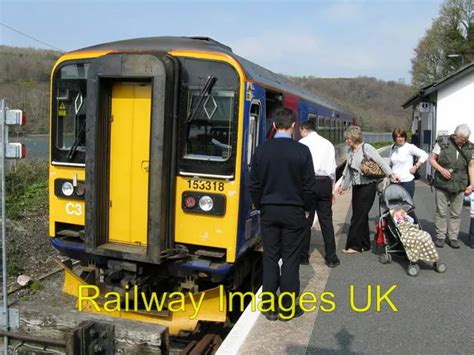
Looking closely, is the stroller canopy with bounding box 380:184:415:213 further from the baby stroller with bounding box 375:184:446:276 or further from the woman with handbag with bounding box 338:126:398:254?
the woman with handbag with bounding box 338:126:398:254

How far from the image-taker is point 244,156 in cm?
504

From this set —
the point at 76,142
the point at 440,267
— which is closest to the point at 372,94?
the point at 440,267

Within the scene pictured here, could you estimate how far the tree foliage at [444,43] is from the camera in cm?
4229

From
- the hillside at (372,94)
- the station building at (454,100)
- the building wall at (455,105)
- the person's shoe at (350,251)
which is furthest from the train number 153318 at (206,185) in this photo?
the hillside at (372,94)

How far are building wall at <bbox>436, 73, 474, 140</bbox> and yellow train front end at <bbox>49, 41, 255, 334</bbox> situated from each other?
13341mm

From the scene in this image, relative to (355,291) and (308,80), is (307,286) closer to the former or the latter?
(355,291)

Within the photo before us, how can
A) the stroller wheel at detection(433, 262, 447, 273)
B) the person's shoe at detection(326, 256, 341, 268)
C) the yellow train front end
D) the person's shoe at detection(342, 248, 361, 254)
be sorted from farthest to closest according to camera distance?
the person's shoe at detection(342, 248, 361, 254), the person's shoe at detection(326, 256, 341, 268), the stroller wheel at detection(433, 262, 447, 273), the yellow train front end

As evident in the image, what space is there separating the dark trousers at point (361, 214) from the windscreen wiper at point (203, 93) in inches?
Answer: 111

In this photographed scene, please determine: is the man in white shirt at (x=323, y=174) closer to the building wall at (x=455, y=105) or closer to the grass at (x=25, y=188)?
the grass at (x=25, y=188)

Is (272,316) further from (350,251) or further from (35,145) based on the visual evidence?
(35,145)

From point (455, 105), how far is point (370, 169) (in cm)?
1176

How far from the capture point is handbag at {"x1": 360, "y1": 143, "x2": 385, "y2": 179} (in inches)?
254

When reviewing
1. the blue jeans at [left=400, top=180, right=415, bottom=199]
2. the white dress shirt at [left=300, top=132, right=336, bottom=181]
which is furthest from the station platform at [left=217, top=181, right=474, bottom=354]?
the white dress shirt at [left=300, top=132, right=336, bottom=181]

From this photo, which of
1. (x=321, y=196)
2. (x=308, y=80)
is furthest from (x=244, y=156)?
(x=308, y=80)
